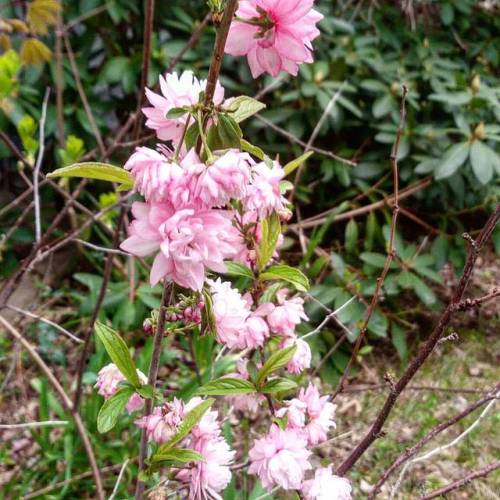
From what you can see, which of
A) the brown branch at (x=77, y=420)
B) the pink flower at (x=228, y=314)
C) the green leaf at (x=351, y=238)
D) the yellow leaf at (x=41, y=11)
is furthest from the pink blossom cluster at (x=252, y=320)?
the green leaf at (x=351, y=238)

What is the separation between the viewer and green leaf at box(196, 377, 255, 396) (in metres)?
0.96

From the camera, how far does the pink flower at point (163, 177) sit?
0.65 metres

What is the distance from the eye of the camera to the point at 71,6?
248cm

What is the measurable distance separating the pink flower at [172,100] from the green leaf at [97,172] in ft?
0.24

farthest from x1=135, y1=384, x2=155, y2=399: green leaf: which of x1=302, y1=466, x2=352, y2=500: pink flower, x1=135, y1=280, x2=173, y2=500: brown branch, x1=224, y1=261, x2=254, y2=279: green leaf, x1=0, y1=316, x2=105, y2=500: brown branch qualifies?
x1=0, y1=316, x2=105, y2=500: brown branch

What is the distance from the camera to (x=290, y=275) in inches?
39.5

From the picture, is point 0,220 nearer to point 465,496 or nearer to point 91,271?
point 91,271

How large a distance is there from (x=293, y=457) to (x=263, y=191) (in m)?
0.46

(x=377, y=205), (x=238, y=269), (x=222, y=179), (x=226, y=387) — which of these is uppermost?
(x=222, y=179)

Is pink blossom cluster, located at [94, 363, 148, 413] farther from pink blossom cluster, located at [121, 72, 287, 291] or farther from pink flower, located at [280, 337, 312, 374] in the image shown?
pink blossom cluster, located at [121, 72, 287, 291]

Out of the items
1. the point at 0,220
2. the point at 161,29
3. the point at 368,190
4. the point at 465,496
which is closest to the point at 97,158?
the point at 0,220

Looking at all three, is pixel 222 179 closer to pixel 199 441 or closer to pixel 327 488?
pixel 199 441

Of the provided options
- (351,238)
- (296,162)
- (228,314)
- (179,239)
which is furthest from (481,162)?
(179,239)

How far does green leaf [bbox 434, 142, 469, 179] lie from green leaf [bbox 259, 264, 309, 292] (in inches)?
54.6
